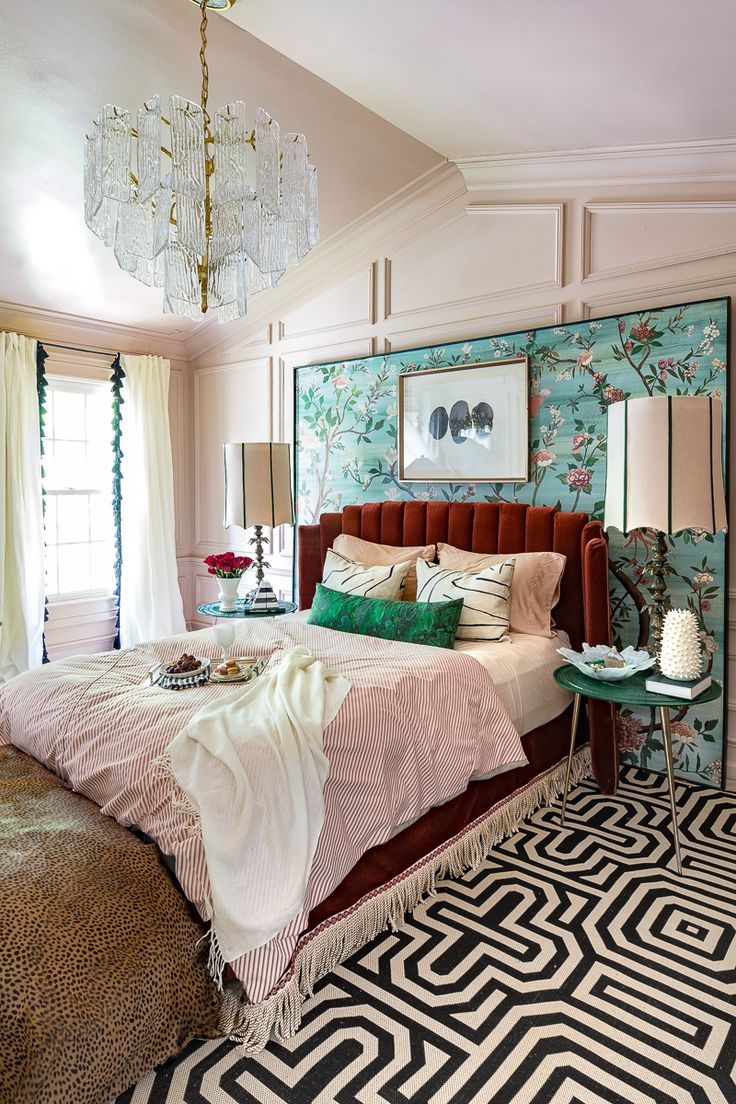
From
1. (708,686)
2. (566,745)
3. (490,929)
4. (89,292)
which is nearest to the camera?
(490,929)

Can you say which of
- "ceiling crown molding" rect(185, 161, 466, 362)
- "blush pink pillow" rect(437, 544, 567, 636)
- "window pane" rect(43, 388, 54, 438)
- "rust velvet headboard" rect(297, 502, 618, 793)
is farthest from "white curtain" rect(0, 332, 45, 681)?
"blush pink pillow" rect(437, 544, 567, 636)

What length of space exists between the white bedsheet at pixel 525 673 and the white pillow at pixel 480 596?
0.17 feet

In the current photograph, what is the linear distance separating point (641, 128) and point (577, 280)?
2.27ft

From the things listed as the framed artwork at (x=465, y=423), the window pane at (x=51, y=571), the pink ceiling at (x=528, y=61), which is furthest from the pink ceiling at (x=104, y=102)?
the window pane at (x=51, y=571)

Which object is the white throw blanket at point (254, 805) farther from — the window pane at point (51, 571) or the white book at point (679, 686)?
the window pane at point (51, 571)

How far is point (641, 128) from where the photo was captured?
9.29 ft

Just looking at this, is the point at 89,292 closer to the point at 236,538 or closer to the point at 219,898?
the point at 236,538

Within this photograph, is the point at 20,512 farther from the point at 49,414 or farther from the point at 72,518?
the point at 49,414

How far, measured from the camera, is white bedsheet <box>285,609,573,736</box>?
2.75m

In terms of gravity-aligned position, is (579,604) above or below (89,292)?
below

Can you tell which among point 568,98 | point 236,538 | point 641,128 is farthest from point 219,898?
point 236,538

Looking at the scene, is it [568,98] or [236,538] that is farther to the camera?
[236,538]

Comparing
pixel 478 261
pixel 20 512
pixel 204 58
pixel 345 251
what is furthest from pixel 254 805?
pixel 345 251

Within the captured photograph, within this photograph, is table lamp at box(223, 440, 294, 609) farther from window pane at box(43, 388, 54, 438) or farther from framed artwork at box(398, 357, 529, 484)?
Result: window pane at box(43, 388, 54, 438)
